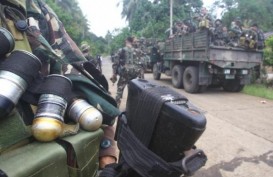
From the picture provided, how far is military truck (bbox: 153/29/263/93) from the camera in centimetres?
841

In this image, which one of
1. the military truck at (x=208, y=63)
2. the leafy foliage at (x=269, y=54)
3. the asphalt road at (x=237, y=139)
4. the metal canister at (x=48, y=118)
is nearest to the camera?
the metal canister at (x=48, y=118)

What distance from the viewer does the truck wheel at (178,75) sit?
10.2 meters

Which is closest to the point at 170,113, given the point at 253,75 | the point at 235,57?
the point at 235,57

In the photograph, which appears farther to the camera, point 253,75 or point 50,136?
point 253,75

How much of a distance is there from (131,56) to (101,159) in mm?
5703

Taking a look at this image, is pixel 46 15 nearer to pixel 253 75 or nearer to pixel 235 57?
pixel 235 57

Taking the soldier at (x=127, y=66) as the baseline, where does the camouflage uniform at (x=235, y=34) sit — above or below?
above

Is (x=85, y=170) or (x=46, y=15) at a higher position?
(x=46, y=15)

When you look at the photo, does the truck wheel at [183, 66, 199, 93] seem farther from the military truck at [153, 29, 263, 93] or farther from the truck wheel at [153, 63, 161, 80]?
the truck wheel at [153, 63, 161, 80]

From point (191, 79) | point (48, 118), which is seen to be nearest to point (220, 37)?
point (191, 79)

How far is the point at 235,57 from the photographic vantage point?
8.73 meters

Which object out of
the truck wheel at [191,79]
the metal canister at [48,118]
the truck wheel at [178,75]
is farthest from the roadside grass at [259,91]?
the metal canister at [48,118]

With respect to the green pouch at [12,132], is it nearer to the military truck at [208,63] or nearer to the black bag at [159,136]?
the black bag at [159,136]

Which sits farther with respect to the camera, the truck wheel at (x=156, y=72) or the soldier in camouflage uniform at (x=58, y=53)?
the truck wheel at (x=156, y=72)
